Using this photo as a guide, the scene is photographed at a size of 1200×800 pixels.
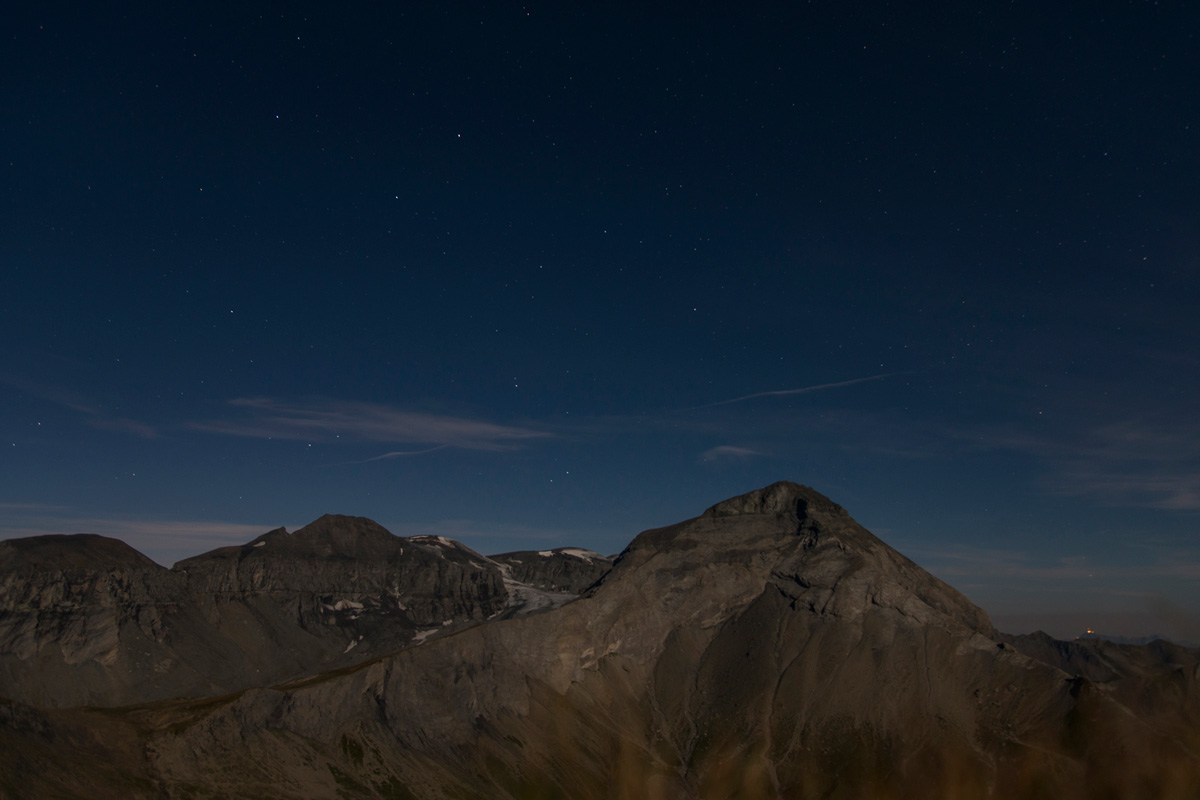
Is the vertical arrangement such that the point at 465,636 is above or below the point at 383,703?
above

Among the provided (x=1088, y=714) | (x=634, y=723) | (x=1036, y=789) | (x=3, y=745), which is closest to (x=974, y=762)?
(x=1036, y=789)

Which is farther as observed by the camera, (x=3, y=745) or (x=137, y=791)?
(x=137, y=791)

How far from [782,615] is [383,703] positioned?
90892 mm

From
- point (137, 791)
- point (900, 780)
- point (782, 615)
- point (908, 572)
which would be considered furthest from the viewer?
point (908, 572)

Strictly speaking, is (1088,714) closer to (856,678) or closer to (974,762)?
(974,762)

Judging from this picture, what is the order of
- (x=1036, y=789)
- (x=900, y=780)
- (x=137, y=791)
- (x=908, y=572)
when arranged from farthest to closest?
(x=908, y=572) < (x=900, y=780) < (x=1036, y=789) < (x=137, y=791)

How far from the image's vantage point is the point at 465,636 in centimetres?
16075

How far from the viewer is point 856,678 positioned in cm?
16262

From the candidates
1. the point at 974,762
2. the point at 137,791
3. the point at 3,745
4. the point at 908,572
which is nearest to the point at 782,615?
the point at 908,572

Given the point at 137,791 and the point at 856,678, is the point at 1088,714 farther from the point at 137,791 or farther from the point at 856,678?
the point at 137,791

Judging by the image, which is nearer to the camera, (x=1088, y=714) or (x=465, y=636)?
(x=1088, y=714)

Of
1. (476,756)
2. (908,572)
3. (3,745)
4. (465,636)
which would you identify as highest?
(908,572)

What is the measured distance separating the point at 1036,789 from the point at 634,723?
72.2 meters

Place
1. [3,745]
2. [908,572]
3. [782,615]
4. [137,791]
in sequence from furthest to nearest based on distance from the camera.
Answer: [908,572]
[782,615]
[137,791]
[3,745]
